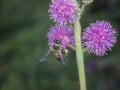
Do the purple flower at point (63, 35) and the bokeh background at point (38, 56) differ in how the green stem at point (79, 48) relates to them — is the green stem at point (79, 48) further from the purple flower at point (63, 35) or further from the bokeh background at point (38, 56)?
the bokeh background at point (38, 56)

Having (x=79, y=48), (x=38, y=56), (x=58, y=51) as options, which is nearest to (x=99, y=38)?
(x=79, y=48)

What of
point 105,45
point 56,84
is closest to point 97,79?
point 56,84

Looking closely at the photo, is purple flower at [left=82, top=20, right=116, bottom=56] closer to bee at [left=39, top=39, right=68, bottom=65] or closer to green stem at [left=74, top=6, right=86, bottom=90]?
green stem at [left=74, top=6, right=86, bottom=90]

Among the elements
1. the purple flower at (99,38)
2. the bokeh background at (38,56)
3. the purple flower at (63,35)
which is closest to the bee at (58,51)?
the purple flower at (63,35)

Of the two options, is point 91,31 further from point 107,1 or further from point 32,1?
point 32,1

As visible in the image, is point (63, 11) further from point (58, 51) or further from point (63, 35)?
point (58, 51)
